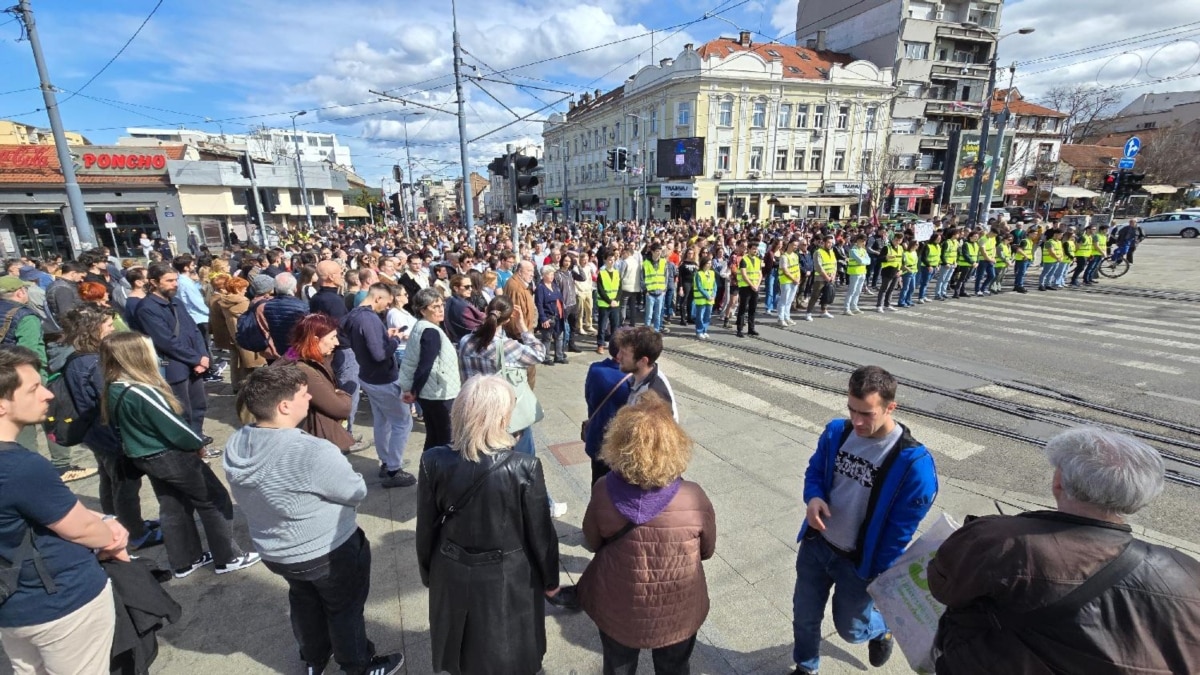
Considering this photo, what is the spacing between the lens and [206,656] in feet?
8.69

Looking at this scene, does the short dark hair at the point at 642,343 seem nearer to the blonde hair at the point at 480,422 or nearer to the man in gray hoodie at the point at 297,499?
the blonde hair at the point at 480,422

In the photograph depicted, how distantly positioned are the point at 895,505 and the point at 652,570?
1168 millimetres

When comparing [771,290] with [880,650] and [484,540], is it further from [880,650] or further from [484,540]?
[484,540]

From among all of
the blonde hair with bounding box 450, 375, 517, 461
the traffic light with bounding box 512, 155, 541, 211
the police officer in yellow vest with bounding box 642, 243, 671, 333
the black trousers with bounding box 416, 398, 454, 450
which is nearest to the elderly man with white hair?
the blonde hair with bounding box 450, 375, 517, 461

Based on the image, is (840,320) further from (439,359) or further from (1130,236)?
(1130,236)

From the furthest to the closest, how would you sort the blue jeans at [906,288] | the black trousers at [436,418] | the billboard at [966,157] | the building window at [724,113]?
the building window at [724,113] < the billboard at [966,157] < the blue jeans at [906,288] < the black trousers at [436,418]

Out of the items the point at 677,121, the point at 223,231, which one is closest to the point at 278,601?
the point at 223,231

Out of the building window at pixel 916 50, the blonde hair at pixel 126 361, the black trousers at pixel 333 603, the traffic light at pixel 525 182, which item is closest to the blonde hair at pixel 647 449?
the black trousers at pixel 333 603

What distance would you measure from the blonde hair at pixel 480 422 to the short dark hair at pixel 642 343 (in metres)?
1.19

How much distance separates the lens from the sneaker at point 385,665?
252 cm

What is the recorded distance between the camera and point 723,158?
4300 cm

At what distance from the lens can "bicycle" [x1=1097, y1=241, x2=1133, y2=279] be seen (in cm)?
1544

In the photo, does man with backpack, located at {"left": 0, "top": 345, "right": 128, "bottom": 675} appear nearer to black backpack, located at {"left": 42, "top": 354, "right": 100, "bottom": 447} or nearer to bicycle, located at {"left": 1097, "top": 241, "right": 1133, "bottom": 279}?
black backpack, located at {"left": 42, "top": 354, "right": 100, "bottom": 447}

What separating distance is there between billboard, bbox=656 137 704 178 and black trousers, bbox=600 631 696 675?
132 feet
